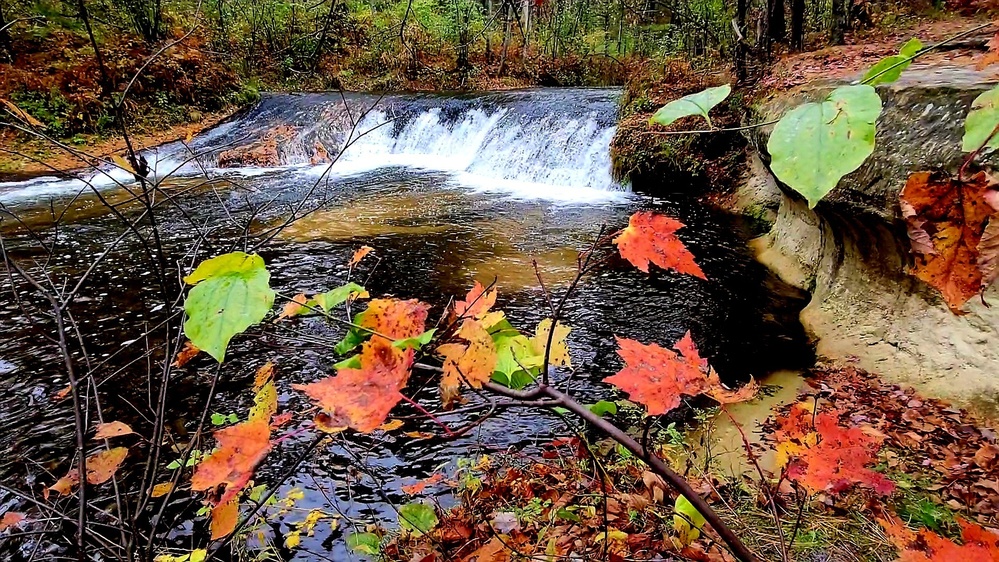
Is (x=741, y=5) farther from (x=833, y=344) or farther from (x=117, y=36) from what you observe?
(x=117, y=36)

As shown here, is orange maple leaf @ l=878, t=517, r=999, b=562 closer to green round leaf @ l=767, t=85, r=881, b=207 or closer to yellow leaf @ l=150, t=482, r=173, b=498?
green round leaf @ l=767, t=85, r=881, b=207

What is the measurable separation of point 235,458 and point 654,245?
2.99 ft

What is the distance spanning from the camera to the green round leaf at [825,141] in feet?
1.81

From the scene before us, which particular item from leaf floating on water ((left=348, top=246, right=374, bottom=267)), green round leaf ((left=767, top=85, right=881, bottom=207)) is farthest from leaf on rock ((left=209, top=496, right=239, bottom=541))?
green round leaf ((left=767, top=85, right=881, bottom=207))

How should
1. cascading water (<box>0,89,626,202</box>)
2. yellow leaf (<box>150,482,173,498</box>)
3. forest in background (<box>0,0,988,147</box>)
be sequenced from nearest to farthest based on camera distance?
yellow leaf (<box>150,482,173,498</box>) < cascading water (<box>0,89,626,202</box>) < forest in background (<box>0,0,988,147</box>)

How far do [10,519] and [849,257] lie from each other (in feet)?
18.3

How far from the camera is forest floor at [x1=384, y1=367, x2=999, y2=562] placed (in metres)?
2.25

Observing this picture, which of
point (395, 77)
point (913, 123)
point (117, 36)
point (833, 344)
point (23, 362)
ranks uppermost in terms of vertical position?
point (117, 36)

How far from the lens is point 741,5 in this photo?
377 inches

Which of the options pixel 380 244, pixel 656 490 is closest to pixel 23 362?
pixel 380 244

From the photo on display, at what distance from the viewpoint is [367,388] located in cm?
93

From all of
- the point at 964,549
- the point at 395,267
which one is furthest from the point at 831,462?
the point at 395,267

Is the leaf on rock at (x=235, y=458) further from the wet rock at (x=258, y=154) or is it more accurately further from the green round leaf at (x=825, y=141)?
the wet rock at (x=258, y=154)

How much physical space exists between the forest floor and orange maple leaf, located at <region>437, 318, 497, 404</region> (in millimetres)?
1024
